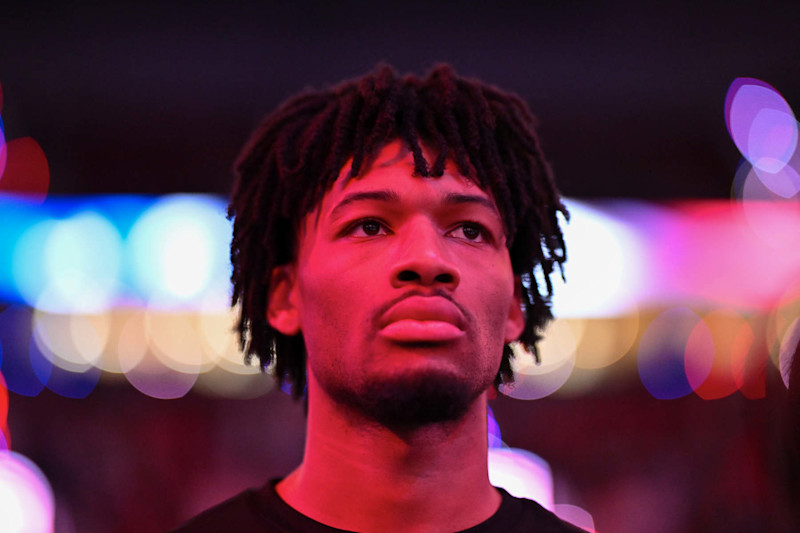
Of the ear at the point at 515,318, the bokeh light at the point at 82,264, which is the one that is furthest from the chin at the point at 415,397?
the bokeh light at the point at 82,264

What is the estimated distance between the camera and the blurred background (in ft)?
21.0

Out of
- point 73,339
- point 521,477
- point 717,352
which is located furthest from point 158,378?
point 717,352

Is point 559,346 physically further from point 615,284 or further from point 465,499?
point 465,499

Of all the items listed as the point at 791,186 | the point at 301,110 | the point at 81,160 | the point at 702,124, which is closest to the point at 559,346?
the point at 791,186

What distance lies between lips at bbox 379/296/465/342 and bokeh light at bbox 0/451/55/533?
15.7 ft

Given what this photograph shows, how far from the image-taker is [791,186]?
9195 mm

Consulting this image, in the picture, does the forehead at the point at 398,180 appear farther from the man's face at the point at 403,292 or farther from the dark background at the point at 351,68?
the dark background at the point at 351,68

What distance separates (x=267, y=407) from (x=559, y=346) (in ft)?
17.3

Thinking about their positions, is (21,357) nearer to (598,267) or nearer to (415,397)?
(598,267)

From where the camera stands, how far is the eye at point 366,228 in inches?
78.4

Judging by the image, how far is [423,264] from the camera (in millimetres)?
1842

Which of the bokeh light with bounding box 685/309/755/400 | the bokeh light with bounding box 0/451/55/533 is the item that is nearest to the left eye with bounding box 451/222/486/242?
the bokeh light with bounding box 0/451/55/533

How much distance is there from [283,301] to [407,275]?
0.51m

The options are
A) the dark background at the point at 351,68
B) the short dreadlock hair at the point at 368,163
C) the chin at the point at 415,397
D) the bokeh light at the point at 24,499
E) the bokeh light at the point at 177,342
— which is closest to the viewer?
the chin at the point at 415,397
